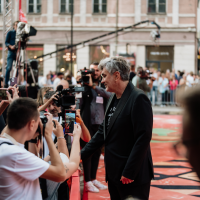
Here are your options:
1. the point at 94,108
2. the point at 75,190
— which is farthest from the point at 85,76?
the point at 75,190

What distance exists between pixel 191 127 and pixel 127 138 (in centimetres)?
170

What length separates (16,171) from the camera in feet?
5.88

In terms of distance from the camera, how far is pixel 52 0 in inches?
859

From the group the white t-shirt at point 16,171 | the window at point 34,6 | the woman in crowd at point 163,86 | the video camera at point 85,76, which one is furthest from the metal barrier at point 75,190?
the window at point 34,6

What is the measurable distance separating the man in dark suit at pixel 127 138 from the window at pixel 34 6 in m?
20.5

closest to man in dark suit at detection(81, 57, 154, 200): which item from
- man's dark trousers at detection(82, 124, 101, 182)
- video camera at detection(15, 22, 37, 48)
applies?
man's dark trousers at detection(82, 124, 101, 182)

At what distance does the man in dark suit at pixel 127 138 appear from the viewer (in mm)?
2510

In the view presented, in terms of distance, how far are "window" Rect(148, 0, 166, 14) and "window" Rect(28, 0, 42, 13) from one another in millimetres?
7855

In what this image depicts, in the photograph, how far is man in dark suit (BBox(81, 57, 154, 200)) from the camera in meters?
2.51

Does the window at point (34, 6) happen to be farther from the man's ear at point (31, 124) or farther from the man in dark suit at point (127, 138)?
the man's ear at point (31, 124)

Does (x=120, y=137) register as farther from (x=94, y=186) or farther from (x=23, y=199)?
(x=94, y=186)

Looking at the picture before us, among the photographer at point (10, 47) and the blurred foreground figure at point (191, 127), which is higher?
the photographer at point (10, 47)

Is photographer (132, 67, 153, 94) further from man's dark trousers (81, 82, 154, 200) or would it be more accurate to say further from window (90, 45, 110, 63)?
window (90, 45, 110, 63)

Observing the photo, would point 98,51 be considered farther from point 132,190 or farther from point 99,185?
point 132,190
